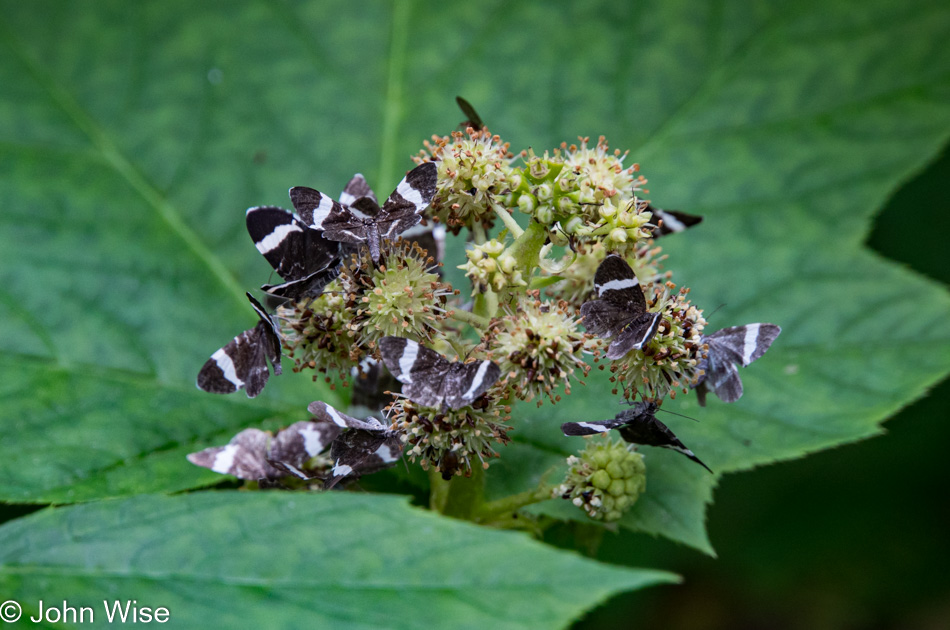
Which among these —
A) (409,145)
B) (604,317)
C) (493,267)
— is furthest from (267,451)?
(409,145)

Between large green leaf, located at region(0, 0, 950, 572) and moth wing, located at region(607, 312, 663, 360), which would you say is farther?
large green leaf, located at region(0, 0, 950, 572)

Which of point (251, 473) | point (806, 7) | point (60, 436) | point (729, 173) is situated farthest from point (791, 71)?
point (60, 436)

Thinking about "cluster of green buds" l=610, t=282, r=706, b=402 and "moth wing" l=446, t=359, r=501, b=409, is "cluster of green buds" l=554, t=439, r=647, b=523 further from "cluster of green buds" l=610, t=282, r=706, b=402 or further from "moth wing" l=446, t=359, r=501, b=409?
"moth wing" l=446, t=359, r=501, b=409

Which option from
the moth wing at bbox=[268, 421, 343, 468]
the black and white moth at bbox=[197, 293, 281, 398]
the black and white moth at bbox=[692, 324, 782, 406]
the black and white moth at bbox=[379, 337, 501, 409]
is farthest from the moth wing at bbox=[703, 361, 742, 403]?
the black and white moth at bbox=[197, 293, 281, 398]

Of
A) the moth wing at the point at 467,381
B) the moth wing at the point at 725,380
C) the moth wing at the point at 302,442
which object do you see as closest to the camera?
the moth wing at the point at 467,381

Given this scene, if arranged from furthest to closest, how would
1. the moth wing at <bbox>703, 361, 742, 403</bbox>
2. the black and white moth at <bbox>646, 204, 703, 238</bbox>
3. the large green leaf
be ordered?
the large green leaf, the black and white moth at <bbox>646, 204, 703, 238</bbox>, the moth wing at <bbox>703, 361, 742, 403</bbox>

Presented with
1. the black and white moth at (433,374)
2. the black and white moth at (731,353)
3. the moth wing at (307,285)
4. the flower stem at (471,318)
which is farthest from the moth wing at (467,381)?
the black and white moth at (731,353)

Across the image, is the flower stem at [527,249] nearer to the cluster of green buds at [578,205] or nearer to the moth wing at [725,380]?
the cluster of green buds at [578,205]

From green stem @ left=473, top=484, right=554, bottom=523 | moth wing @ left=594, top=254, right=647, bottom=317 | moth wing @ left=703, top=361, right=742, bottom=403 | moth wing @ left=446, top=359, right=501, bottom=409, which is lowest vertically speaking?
green stem @ left=473, top=484, right=554, bottom=523
